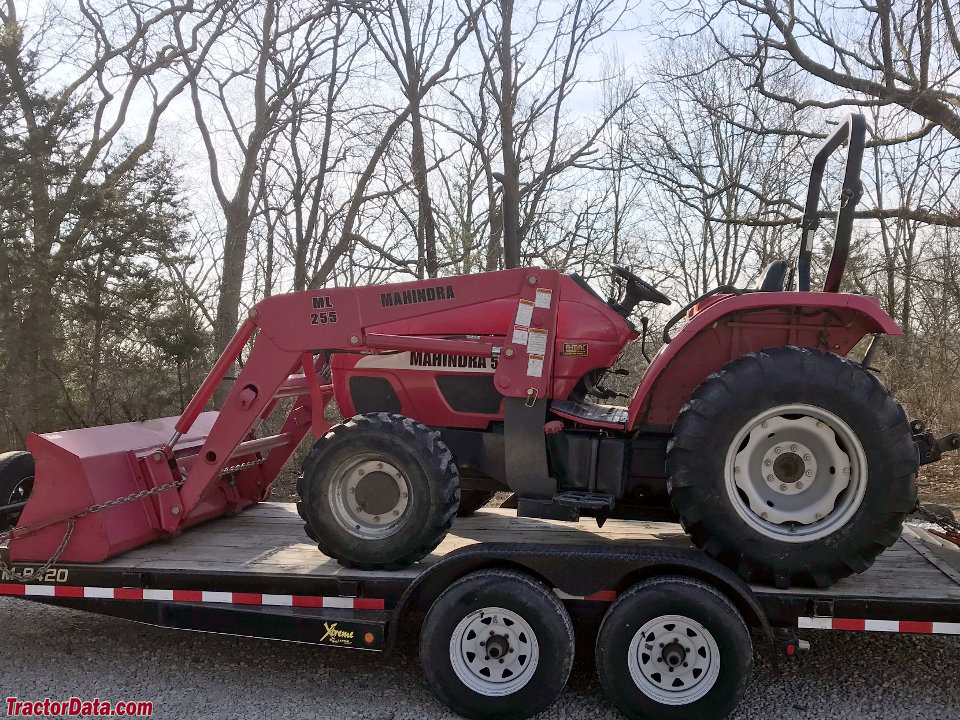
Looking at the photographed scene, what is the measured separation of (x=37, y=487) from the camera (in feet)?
13.1

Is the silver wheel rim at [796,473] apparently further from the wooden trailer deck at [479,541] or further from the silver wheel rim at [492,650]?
the silver wheel rim at [492,650]

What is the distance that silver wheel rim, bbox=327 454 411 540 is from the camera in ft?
12.4

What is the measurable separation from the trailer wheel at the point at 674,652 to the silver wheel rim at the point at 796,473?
0.46 meters

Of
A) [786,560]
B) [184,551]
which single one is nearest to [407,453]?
[184,551]

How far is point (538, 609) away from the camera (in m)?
3.27

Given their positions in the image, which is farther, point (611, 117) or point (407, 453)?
point (611, 117)

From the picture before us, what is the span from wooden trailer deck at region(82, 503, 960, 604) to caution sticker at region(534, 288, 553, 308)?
123 cm

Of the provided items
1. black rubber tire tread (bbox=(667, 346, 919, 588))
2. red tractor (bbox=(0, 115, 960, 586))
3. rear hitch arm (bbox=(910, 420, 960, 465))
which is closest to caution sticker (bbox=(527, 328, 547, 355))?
red tractor (bbox=(0, 115, 960, 586))

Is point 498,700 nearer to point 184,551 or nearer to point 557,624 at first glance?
point 557,624

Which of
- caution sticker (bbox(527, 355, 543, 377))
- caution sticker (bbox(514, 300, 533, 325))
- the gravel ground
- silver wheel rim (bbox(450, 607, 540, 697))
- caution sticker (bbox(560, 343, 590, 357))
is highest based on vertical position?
caution sticker (bbox(514, 300, 533, 325))

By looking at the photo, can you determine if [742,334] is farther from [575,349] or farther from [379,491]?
[379,491]

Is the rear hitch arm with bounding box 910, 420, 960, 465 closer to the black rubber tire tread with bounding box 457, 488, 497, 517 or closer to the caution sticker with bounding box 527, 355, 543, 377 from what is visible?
the caution sticker with bounding box 527, 355, 543, 377

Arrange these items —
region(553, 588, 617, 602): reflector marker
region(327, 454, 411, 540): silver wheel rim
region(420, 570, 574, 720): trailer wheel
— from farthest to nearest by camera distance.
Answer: region(327, 454, 411, 540): silver wheel rim, region(553, 588, 617, 602): reflector marker, region(420, 570, 574, 720): trailer wheel

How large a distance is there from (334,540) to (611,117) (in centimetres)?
1409
